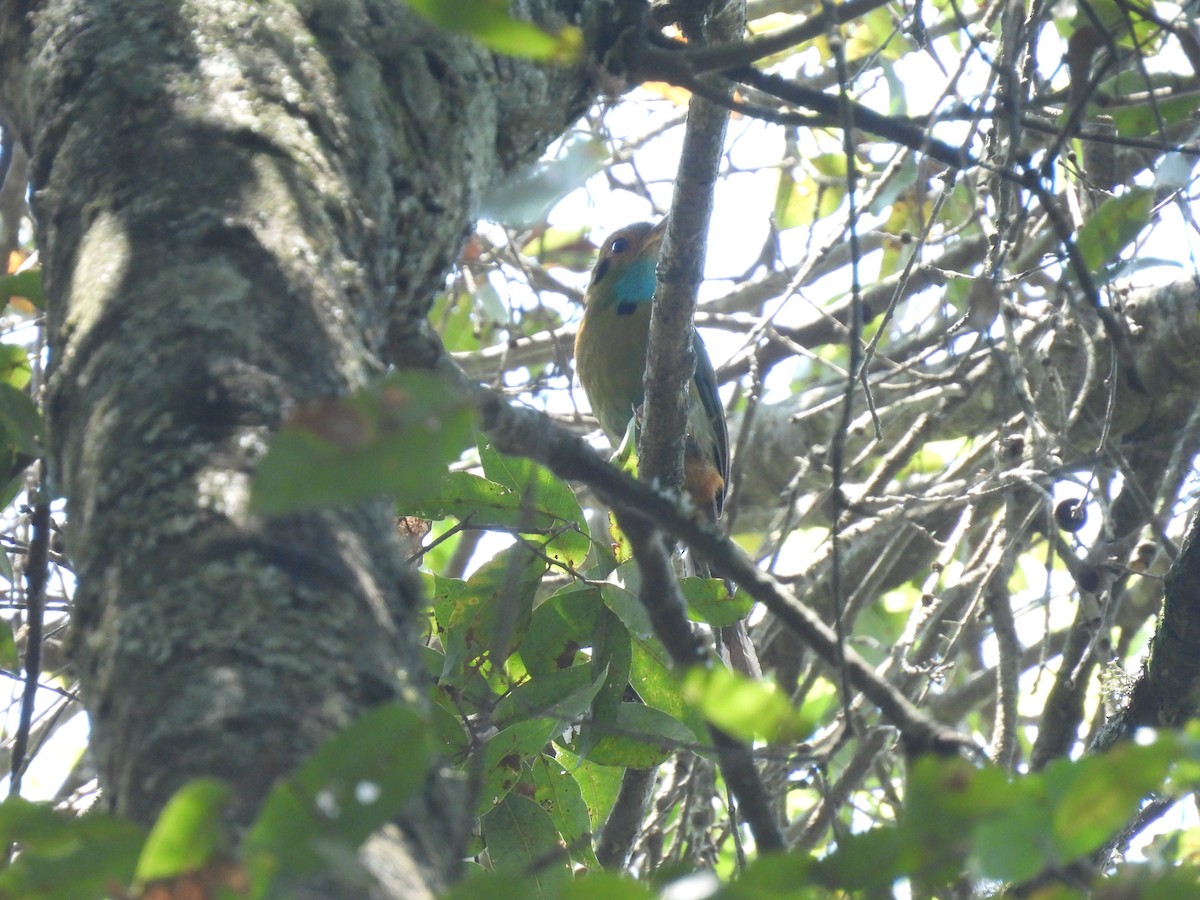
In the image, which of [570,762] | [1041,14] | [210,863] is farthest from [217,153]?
[1041,14]

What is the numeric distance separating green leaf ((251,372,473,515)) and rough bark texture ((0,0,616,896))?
0.20m

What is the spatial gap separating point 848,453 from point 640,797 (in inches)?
116

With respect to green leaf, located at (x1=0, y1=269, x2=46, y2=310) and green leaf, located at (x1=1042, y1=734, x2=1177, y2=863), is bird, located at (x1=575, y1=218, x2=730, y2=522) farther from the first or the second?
green leaf, located at (x1=1042, y1=734, x2=1177, y2=863)

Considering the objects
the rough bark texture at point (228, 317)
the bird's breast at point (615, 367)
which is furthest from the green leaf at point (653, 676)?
the bird's breast at point (615, 367)

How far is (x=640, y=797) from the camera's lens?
9.99 feet

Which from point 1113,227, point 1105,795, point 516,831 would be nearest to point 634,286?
point 516,831

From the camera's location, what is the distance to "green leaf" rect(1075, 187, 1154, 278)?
1.78 metres

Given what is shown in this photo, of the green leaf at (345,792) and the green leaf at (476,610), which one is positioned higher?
the green leaf at (476,610)

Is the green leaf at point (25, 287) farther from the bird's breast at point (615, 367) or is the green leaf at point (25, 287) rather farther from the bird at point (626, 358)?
the bird's breast at point (615, 367)

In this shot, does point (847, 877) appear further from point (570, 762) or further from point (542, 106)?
point (570, 762)

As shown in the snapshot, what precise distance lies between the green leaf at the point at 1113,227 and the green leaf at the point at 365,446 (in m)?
1.23

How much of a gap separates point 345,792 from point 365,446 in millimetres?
226

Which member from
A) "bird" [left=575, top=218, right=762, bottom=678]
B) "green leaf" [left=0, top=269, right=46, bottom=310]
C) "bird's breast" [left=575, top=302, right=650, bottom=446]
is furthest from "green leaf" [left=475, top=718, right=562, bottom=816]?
"bird's breast" [left=575, top=302, right=650, bottom=446]

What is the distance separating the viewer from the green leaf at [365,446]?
32.7 inches
